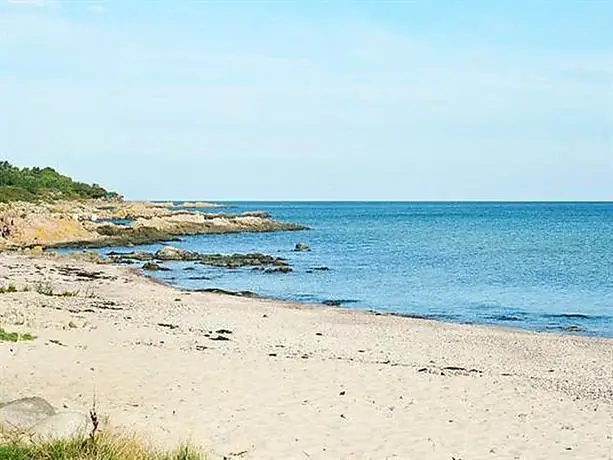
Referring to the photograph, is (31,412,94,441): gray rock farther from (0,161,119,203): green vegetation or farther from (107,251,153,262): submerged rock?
(0,161,119,203): green vegetation

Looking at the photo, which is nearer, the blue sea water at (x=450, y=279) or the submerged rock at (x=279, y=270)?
the blue sea water at (x=450, y=279)

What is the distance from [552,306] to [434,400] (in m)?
18.8

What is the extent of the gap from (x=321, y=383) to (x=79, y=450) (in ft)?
22.0

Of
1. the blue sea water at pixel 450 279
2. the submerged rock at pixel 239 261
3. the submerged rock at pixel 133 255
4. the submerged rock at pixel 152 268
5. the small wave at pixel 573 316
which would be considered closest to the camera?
the small wave at pixel 573 316

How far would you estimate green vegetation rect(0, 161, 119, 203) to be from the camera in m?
88.7

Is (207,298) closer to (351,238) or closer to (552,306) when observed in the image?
(552,306)

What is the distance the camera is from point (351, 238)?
254ft

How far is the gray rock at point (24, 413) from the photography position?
27.2 ft

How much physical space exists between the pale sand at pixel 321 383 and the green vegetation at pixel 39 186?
66951 millimetres

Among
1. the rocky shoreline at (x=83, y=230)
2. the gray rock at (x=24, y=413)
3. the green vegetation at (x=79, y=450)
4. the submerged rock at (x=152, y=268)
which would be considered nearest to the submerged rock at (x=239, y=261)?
the submerged rock at (x=152, y=268)

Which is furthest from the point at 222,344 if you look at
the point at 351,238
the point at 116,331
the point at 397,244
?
the point at 351,238

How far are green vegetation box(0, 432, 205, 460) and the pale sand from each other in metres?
2.03

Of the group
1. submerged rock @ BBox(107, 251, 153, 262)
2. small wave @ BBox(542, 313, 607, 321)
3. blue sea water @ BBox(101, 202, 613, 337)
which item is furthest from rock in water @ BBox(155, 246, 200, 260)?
small wave @ BBox(542, 313, 607, 321)

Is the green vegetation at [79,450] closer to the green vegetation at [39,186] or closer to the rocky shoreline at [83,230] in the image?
the rocky shoreline at [83,230]
